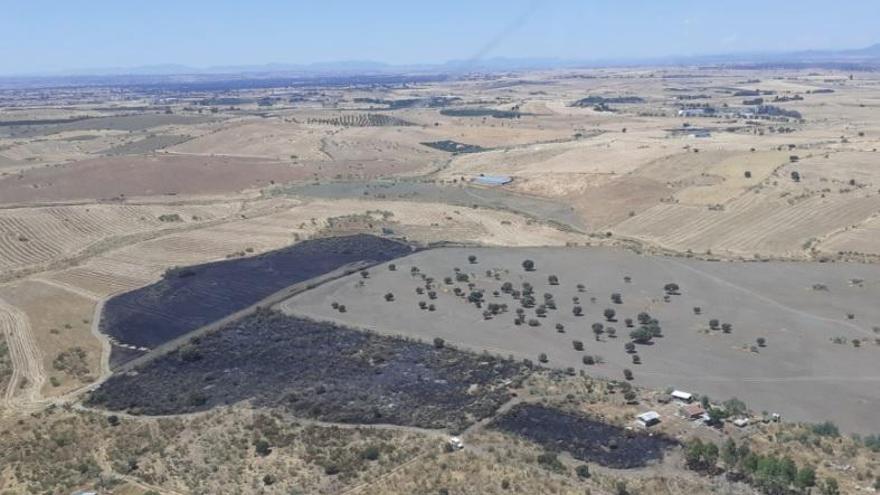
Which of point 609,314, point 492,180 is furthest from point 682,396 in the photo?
point 492,180

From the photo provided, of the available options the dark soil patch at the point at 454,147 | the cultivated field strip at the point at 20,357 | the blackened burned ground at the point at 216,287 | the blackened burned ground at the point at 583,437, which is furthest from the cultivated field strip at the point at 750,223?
the dark soil patch at the point at 454,147

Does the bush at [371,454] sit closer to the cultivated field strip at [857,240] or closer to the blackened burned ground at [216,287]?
the blackened burned ground at [216,287]

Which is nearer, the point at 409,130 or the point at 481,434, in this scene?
the point at 481,434

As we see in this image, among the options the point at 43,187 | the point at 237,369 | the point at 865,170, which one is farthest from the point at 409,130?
the point at 237,369

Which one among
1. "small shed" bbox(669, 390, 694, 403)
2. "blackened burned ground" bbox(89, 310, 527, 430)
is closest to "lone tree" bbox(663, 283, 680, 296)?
"blackened burned ground" bbox(89, 310, 527, 430)

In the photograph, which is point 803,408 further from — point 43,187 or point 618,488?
point 43,187

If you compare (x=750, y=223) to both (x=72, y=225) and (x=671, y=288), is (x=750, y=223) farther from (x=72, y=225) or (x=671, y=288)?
(x=72, y=225)

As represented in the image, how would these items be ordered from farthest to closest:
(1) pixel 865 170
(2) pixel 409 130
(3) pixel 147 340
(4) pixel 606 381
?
(2) pixel 409 130
(1) pixel 865 170
(3) pixel 147 340
(4) pixel 606 381
